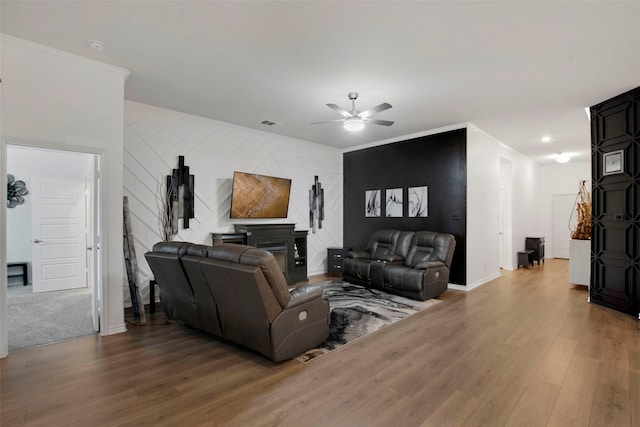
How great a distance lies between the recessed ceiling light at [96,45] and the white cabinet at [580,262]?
25.7 ft

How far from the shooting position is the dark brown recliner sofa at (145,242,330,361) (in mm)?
2660

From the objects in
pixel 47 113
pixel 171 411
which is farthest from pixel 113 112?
pixel 171 411

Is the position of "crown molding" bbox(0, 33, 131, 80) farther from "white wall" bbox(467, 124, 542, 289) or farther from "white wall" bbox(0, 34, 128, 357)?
"white wall" bbox(467, 124, 542, 289)

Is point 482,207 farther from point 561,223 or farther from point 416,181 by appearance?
point 561,223

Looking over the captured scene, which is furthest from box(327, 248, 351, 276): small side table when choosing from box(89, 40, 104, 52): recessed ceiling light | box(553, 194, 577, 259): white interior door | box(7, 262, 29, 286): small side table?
box(553, 194, 577, 259): white interior door

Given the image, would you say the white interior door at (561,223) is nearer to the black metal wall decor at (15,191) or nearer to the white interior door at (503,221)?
the white interior door at (503,221)

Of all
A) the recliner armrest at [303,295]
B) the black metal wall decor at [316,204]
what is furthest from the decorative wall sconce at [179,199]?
the recliner armrest at [303,295]

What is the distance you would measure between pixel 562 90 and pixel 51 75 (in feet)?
19.5

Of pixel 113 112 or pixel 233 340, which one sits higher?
pixel 113 112

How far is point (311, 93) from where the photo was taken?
4246 mm

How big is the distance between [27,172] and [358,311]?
6.63m

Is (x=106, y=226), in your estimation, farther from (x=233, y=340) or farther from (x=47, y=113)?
(x=233, y=340)

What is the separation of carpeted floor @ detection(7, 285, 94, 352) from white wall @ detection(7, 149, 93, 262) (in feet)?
3.26

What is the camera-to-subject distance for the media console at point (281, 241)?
5422 millimetres
